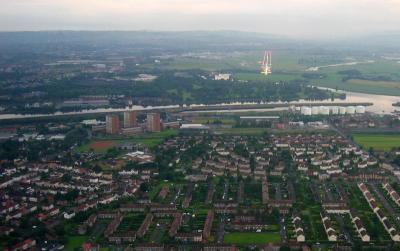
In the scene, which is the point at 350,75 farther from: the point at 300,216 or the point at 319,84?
the point at 300,216

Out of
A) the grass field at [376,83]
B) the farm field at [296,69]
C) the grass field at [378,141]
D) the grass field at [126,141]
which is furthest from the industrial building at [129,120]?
the grass field at [376,83]

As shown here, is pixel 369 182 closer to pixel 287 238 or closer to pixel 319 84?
pixel 287 238

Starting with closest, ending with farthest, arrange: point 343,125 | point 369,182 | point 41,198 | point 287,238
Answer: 1. point 287,238
2. point 41,198
3. point 369,182
4. point 343,125

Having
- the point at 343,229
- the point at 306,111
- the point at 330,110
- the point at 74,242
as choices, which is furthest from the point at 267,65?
the point at 74,242

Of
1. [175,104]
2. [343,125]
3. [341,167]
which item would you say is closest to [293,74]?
[175,104]

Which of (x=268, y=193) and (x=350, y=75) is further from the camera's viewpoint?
(x=350, y=75)

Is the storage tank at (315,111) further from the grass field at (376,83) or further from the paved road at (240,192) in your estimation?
the paved road at (240,192)

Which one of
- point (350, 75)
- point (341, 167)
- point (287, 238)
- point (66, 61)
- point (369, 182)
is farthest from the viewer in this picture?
point (66, 61)
